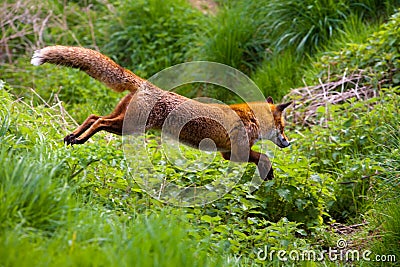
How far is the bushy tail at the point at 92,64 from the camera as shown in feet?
17.7

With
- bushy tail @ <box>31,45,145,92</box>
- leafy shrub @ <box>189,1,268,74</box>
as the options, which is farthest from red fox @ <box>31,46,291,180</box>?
leafy shrub @ <box>189,1,268,74</box>

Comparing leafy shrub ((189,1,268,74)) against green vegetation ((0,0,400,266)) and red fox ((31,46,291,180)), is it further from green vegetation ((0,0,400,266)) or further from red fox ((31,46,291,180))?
red fox ((31,46,291,180))

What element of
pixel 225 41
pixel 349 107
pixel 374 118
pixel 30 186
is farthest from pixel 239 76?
pixel 30 186

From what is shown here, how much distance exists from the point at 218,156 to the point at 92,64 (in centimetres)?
155

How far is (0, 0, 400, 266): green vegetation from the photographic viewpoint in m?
3.96

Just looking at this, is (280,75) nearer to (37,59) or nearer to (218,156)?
(218,156)

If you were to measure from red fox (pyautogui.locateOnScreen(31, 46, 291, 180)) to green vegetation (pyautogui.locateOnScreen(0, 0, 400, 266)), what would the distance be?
20cm

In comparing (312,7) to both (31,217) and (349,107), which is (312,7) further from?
(31,217)

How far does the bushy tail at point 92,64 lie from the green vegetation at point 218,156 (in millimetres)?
607

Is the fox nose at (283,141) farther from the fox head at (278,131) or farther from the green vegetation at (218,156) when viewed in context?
the green vegetation at (218,156)

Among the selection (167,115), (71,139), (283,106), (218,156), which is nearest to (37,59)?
(71,139)

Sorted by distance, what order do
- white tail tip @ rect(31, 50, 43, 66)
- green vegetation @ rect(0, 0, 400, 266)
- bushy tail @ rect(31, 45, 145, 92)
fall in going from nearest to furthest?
green vegetation @ rect(0, 0, 400, 266) → white tail tip @ rect(31, 50, 43, 66) → bushy tail @ rect(31, 45, 145, 92)

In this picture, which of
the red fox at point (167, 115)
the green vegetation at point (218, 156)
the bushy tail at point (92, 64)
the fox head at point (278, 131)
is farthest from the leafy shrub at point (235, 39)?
the bushy tail at point (92, 64)

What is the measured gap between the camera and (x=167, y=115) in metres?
5.71
